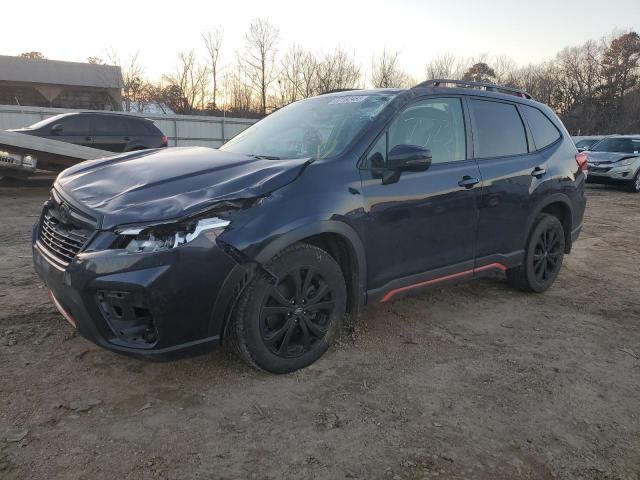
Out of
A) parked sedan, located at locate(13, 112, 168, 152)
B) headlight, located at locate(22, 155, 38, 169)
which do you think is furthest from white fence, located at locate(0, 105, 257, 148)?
headlight, located at locate(22, 155, 38, 169)

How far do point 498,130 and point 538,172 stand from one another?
569mm

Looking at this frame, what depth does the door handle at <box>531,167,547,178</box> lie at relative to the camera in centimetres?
445

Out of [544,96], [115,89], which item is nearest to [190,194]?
[115,89]

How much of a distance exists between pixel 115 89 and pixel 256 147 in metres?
38.5

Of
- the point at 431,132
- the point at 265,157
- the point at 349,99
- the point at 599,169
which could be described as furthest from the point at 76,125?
the point at 599,169

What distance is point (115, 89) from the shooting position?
3778 centimetres

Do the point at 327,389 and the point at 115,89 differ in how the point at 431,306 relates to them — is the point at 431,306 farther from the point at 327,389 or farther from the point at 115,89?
the point at 115,89

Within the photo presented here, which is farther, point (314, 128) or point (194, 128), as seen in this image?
point (194, 128)

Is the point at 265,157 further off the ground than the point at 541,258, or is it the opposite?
the point at 265,157

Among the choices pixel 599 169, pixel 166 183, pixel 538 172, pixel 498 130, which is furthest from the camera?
pixel 599 169

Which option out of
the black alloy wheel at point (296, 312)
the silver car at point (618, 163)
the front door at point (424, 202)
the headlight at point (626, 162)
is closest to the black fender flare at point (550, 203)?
the front door at point (424, 202)

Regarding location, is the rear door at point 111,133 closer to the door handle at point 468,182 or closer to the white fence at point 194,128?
the white fence at point 194,128

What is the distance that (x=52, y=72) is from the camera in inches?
1550

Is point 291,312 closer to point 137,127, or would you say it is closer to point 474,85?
point 474,85
